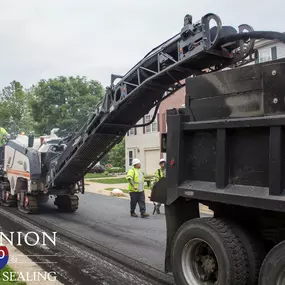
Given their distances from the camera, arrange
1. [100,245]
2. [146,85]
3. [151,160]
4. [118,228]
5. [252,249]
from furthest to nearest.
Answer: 1. [151,160]
2. [118,228]
3. [100,245]
4. [146,85]
5. [252,249]

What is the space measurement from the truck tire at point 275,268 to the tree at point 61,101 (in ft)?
102

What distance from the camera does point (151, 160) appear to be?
1091 inches

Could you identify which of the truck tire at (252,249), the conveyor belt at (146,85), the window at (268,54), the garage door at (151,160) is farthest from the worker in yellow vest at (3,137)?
the garage door at (151,160)

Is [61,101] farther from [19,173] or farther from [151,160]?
[19,173]

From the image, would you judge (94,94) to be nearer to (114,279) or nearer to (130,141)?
(130,141)

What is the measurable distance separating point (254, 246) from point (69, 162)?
631 cm

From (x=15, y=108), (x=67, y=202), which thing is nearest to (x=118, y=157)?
(x=15, y=108)

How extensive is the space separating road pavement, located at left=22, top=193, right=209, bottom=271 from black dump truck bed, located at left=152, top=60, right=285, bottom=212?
2068mm

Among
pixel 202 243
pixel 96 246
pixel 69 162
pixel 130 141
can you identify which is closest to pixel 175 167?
pixel 202 243

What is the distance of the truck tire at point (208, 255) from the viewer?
337 cm

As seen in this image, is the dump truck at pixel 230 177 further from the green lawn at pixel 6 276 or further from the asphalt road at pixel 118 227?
the green lawn at pixel 6 276

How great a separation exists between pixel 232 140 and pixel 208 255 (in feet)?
4.00

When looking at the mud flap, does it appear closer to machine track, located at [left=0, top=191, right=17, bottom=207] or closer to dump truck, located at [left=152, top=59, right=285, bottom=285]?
dump truck, located at [left=152, top=59, right=285, bottom=285]

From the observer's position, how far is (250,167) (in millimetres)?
3402
